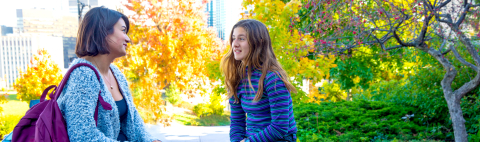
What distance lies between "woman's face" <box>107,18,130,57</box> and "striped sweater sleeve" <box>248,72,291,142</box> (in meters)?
0.70

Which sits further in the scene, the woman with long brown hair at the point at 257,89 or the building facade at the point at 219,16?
the building facade at the point at 219,16

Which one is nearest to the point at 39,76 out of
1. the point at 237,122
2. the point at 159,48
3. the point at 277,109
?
the point at 159,48

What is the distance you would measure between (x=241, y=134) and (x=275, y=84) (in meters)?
0.42

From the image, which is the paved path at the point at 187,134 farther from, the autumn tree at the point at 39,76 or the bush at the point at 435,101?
the bush at the point at 435,101

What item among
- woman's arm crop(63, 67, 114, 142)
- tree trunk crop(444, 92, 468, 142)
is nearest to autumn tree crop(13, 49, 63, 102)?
woman's arm crop(63, 67, 114, 142)

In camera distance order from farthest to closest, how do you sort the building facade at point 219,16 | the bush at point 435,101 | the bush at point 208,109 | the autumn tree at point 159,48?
the building facade at point 219,16
the bush at point 208,109
the autumn tree at point 159,48
the bush at point 435,101

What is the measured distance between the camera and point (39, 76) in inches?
247

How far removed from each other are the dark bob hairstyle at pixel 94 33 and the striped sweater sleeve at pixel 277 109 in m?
0.76

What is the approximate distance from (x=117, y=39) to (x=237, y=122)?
768 mm

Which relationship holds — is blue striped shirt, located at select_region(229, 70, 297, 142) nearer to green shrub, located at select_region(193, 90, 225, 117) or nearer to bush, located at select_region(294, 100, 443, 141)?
bush, located at select_region(294, 100, 443, 141)

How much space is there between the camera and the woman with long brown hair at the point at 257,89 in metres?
1.42

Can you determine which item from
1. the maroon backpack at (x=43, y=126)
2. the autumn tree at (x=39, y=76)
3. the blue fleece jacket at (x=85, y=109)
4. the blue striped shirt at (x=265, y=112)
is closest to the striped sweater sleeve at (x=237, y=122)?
the blue striped shirt at (x=265, y=112)

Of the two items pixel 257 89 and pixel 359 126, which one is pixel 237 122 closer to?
pixel 257 89

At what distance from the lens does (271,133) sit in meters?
1.42
